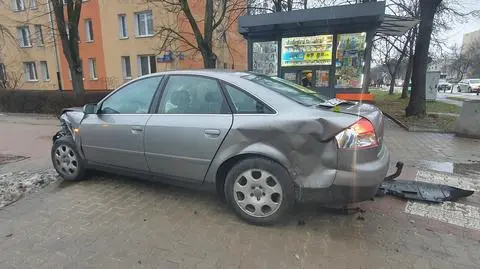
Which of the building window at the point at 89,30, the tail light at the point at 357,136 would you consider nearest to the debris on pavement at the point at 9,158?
the tail light at the point at 357,136

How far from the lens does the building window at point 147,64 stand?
71.7 feet

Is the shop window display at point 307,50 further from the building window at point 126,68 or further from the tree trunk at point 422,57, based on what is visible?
the building window at point 126,68

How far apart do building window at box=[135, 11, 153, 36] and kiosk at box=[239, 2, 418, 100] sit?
1269cm

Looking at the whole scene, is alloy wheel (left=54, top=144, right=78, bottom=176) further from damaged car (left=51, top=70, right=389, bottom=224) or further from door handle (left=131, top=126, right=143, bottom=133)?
door handle (left=131, top=126, right=143, bottom=133)

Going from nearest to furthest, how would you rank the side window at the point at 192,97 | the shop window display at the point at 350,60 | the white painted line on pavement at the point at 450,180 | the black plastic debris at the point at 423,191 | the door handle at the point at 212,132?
the door handle at the point at 212,132 → the side window at the point at 192,97 → the black plastic debris at the point at 423,191 → the white painted line on pavement at the point at 450,180 → the shop window display at the point at 350,60

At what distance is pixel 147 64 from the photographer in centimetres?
2228

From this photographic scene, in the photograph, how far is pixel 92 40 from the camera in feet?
77.8

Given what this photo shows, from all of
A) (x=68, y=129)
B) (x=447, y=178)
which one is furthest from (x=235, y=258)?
(x=447, y=178)

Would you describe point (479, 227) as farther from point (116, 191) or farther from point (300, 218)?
point (116, 191)

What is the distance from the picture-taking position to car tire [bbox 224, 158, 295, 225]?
9.45 feet

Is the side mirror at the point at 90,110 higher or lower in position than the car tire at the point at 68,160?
higher

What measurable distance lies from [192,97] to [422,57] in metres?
9.25

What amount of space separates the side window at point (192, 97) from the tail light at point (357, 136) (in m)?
1.18

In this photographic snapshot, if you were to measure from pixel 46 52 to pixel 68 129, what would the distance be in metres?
27.2
